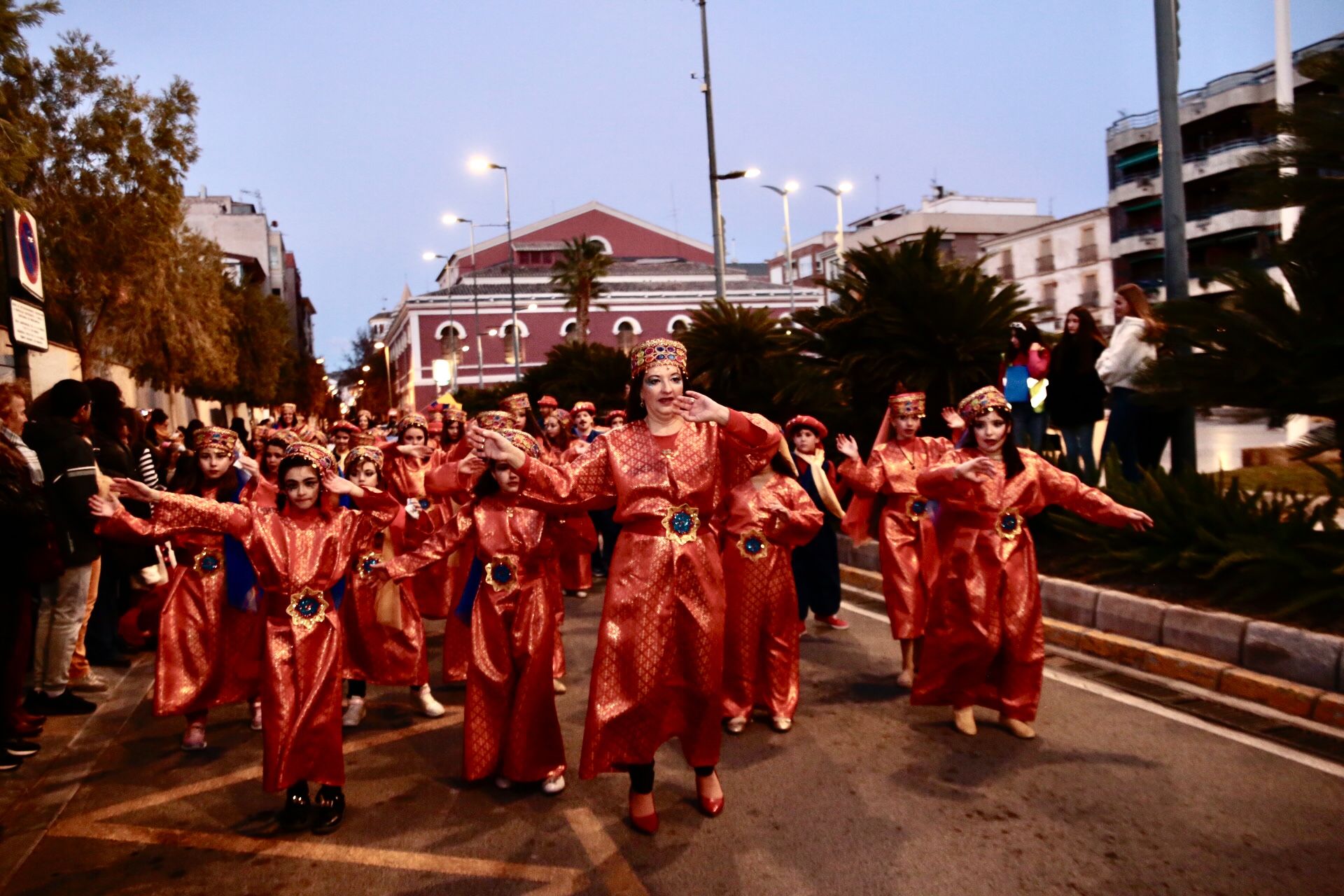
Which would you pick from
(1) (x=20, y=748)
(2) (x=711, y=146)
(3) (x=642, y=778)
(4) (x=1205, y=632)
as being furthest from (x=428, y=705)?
(2) (x=711, y=146)

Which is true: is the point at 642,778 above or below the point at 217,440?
below

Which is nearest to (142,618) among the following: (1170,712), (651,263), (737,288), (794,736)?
(794,736)

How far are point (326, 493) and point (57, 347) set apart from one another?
14516 millimetres

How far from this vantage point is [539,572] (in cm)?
530

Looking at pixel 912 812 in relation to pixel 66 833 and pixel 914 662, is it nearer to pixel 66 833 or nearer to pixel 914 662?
pixel 914 662

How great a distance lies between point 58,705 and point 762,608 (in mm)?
4642

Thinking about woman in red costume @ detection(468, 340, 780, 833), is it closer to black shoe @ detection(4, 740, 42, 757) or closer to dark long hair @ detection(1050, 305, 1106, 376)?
black shoe @ detection(4, 740, 42, 757)

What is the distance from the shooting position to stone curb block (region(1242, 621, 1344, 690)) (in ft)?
18.6

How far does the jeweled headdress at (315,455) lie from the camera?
5.02 meters

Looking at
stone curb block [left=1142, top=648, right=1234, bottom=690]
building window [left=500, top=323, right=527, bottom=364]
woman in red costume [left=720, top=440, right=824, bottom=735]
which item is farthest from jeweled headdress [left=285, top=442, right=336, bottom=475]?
building window [left=500, top=323, right=527, bottom=364]

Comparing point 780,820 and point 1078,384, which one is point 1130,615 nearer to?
point 1078,384

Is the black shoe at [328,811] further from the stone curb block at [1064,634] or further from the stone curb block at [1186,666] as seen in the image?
the stone curb block at [1064,634]

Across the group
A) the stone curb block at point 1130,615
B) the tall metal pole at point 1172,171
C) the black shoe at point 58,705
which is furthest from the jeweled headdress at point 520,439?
the tall metal pole at point 1172,171

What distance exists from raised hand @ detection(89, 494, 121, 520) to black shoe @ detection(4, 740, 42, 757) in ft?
6.05
